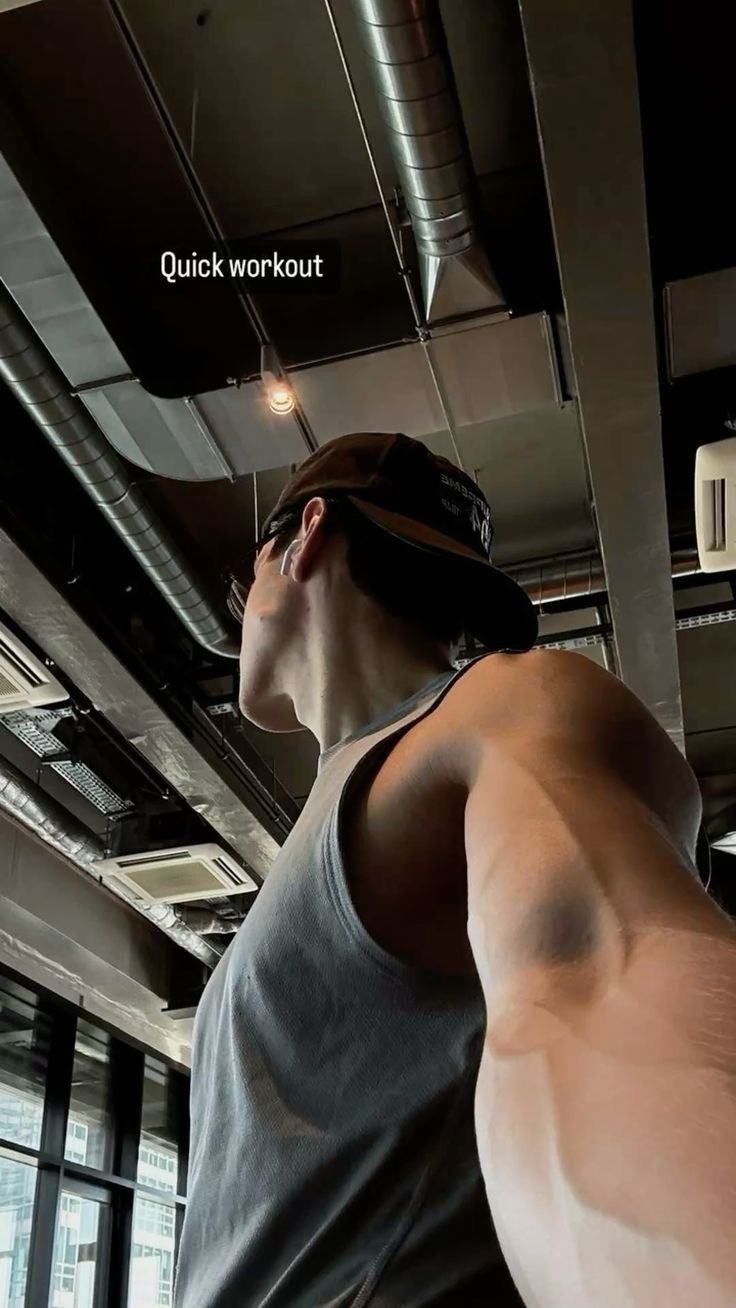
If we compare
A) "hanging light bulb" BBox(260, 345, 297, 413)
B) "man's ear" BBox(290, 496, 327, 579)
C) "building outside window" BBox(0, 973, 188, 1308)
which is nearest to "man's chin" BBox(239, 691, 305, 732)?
"man's ear" BBox(290, 496, 327, 579)

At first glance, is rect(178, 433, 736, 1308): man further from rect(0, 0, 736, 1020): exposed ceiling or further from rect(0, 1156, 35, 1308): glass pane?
rect(0, 1156, 35, 1308): glass pane

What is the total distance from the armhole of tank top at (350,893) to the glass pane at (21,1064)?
481cm

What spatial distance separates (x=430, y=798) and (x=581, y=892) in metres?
0.19

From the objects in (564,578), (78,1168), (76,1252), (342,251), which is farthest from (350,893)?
(76,1252)

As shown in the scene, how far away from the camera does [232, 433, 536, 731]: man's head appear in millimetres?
881

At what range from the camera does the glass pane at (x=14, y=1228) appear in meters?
4.65

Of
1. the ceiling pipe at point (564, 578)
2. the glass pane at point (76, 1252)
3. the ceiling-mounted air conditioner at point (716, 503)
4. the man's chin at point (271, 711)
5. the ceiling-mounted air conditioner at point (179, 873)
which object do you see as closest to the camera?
the man's chin at point (271, 711)

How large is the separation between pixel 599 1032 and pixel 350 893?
29 centimetres

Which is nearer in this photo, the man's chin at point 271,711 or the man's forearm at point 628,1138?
the man's forearm at point 628,1138

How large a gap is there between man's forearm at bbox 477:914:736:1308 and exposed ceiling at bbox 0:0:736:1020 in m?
1.72

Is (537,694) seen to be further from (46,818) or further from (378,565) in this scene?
(46,818)

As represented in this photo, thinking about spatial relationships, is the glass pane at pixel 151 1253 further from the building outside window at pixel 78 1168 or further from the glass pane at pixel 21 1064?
the glass pane at pixel 21 1064

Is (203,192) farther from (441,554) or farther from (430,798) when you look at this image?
(430,798)

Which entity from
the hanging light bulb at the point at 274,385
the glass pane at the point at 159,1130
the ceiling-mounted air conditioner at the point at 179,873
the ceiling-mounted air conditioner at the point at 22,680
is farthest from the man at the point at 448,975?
the glass pane at the point at 159,1130
